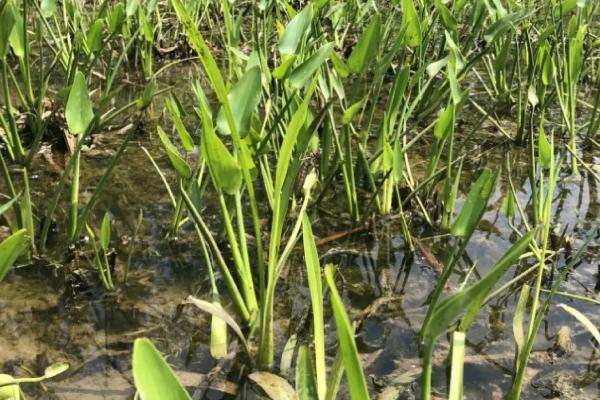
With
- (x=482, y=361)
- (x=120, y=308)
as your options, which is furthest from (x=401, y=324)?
(x=120, y=308)

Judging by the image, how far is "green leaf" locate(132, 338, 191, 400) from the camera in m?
0.47

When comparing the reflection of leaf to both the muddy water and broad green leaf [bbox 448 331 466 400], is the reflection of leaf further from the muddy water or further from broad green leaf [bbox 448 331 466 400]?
broad green leaf [bbox 448 331 466 400]

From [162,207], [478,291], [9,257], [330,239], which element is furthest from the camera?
[162,207]

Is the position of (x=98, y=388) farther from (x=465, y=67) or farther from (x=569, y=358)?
(x=465, y=67)

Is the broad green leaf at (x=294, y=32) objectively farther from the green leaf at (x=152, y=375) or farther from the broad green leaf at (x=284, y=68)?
the green leaf at (x=152, y=375)

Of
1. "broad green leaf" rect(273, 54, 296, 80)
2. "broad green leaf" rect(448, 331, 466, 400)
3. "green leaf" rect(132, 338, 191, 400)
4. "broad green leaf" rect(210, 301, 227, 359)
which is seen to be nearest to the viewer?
"green leaf" rect(132, 338, 191, 400)

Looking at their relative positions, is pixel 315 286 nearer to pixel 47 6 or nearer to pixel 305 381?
pixel 305 381

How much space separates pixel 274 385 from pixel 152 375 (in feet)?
1.43

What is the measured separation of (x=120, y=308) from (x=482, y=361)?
621 millimetres

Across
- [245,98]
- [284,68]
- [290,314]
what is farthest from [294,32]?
[290,314]

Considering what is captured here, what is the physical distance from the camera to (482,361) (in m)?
1.00

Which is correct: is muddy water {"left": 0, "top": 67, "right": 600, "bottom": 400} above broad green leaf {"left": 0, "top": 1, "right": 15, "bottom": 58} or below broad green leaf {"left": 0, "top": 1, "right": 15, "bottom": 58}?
below

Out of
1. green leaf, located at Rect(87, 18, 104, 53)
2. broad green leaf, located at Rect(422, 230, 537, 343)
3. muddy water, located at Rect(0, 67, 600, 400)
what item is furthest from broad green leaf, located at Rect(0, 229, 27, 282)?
green leaf, located at Rect(87, 18, 104, 53)

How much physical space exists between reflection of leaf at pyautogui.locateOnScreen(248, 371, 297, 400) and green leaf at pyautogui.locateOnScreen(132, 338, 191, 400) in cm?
40
